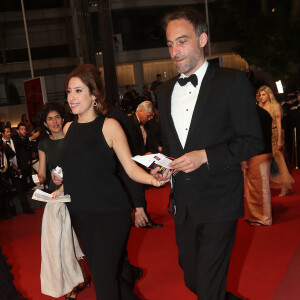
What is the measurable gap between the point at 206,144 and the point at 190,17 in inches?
28.7

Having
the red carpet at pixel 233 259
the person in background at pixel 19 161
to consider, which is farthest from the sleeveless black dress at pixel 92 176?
the person in background at pixel 19 161

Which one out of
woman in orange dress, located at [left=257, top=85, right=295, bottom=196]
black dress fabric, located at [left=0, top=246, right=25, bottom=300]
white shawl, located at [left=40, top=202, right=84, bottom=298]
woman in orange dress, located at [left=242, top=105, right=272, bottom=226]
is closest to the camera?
black dress fabric, located at [left=0, top=246, right=25, bottom=300]

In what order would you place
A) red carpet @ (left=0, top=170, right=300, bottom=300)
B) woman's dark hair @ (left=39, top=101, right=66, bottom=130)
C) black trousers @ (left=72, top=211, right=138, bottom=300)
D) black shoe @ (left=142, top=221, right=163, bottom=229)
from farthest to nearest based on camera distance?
black shoe @ (left=142, top=221, right=163, bottom=229) < woman's dark hair @ (left=39, top=101, right=66, bottom=130) < red carpet @ (left=0, top=170, right=300, bottom=300) < black trousers @ (left=72, top=211, right=138, bottom=300)

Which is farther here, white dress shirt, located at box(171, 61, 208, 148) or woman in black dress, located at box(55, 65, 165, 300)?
woman in black dress, located at box(55, 65, 165, 300)

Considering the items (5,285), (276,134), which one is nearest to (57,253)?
(5,285)

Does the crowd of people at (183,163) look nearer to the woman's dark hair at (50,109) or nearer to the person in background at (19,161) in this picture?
the woman's dark hair at (50,109)

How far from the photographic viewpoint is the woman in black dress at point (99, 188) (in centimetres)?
301

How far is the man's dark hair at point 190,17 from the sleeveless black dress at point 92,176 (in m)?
0.82

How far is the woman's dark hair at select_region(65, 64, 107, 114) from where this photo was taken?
3.21 meters

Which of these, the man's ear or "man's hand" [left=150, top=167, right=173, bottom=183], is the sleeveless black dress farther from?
the man's ear

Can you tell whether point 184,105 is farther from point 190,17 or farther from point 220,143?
point 190,17

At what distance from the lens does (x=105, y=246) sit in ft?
9.84

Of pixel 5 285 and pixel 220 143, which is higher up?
pixel 220 143

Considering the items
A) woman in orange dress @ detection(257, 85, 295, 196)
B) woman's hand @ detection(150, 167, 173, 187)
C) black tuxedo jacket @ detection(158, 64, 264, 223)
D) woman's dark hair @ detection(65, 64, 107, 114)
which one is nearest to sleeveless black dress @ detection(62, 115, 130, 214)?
woman's dark hair @ detection(65, 64, 107, 114)
